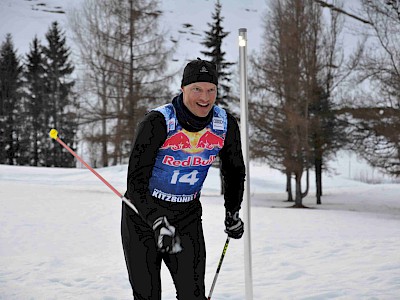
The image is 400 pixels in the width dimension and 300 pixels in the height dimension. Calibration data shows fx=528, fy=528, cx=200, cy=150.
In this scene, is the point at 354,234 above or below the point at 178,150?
below

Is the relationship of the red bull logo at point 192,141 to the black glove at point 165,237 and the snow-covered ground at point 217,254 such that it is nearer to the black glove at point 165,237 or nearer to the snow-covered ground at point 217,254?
the black glove at point 165,237

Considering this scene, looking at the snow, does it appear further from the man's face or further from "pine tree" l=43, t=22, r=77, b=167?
"pine tree" l=43, t=22, r=77, b=167

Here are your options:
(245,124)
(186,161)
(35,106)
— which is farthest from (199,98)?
(35,106)

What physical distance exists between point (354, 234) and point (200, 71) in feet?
22.3

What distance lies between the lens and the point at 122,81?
1681cm

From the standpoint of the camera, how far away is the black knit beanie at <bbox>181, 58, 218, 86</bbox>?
2.51 meters

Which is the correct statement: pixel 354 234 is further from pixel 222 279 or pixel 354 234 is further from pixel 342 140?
pixel 342 140

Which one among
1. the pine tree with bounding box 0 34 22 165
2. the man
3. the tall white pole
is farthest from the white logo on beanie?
the pine tree with bounding box 0 34 22 165

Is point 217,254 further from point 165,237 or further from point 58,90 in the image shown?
point 58,90

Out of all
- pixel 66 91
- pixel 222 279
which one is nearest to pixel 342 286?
pixel 222 279

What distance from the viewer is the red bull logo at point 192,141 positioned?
2.48 meters

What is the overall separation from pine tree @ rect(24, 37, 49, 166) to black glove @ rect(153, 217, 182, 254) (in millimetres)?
29111

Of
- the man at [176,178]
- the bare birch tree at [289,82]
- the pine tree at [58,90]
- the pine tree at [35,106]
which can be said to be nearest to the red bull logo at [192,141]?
the man at [176,178]

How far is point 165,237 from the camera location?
2309 mm
